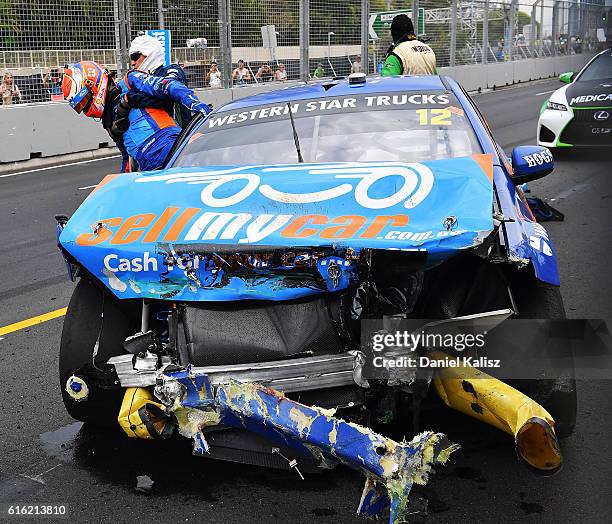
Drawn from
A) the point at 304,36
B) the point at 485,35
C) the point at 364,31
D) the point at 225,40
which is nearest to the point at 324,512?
the point at 225,40

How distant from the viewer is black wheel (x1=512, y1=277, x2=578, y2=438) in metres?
3.51

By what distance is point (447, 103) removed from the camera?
15.8ft

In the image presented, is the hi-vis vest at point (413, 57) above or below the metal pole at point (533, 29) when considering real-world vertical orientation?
above

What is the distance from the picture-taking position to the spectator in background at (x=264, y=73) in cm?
1984

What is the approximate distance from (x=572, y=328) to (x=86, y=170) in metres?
11.4

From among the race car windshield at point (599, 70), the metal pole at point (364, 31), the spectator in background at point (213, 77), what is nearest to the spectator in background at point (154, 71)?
the race car windshield at point (599, 70)

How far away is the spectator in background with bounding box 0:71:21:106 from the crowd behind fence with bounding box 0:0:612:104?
0.12 ft

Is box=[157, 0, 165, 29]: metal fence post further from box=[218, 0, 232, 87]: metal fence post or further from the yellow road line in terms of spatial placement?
the yellow road line

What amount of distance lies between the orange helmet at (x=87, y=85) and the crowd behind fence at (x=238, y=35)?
23.4 feet

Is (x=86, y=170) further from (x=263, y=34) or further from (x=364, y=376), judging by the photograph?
(x=364, y=376)

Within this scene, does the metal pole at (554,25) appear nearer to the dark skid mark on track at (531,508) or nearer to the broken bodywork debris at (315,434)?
the dark skid mark on track at (531,508)

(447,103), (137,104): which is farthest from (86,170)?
(447,103)

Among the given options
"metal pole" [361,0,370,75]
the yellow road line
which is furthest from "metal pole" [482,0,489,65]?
the yellow road line

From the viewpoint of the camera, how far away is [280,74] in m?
20.4
